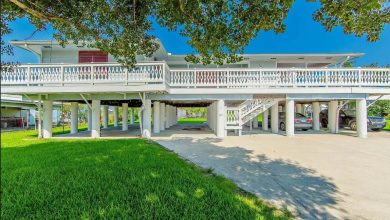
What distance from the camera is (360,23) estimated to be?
16.2 feet

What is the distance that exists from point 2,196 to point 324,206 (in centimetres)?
548

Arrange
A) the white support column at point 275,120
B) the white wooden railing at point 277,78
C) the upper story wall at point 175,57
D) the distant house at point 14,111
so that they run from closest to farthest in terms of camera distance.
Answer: the white wooden railing at point 277,78, the upper story wall at point 175,57, the white support column at point 275,120, the distant house at point 14,111

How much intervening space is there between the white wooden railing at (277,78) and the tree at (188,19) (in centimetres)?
542

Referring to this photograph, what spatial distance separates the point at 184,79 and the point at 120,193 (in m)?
9.71

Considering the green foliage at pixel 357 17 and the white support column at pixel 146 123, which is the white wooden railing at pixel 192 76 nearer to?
the white support column at pixel 146 123

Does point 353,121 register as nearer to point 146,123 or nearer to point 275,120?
point 275,120

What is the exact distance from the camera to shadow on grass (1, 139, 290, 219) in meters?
3.24

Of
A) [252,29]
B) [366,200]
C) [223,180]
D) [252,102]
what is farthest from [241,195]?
[252,102]

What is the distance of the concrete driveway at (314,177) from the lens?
3592 millimetres

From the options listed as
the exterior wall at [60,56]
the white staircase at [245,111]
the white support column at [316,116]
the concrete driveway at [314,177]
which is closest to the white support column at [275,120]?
the white staircase at [245,111]

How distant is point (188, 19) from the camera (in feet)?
20.5

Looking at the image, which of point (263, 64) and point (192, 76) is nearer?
point (192, 76)

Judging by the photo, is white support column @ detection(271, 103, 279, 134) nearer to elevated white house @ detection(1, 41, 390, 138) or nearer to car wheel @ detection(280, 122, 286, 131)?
elevated white house @ detection(1, 41, 390, 138)

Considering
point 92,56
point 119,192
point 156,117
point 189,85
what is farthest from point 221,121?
point 92,56
